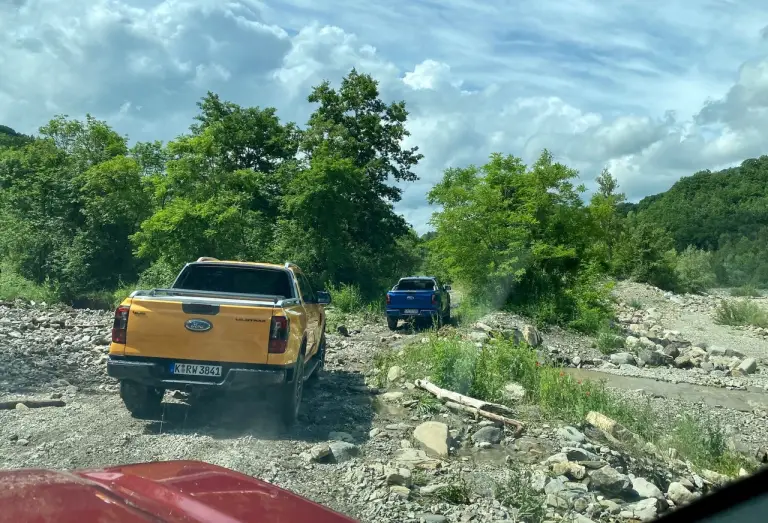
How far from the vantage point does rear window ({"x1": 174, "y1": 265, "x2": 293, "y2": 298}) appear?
33.2ft

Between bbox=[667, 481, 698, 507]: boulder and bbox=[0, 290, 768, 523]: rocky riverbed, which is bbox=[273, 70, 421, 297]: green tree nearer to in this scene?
bbox=[0, 290, 768, 523]: rocky riverbed

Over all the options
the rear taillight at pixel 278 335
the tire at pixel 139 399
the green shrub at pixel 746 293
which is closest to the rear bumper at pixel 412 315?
the tire at pixel 139 399

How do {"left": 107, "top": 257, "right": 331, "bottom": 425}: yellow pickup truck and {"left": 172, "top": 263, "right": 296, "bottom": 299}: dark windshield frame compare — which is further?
{"left": 172, "top": 263, "right": 296, "bottom": 299}: dark windshield frame

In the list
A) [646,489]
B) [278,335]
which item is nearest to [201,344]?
[278,335]

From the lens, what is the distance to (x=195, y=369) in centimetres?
775

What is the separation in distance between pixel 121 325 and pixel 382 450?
10.5ft

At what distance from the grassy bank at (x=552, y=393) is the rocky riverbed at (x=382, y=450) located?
0.33 meters

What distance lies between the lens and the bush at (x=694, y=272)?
190 feet

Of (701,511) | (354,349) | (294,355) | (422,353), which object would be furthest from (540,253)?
(701,511)

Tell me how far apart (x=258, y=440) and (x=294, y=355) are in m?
1.06

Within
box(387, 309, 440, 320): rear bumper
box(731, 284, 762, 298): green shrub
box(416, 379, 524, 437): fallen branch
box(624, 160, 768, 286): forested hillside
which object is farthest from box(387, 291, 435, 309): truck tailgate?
box(624, 160, 768, 286): forested hillside

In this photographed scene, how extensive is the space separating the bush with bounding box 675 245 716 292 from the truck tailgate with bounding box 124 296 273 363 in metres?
54.7

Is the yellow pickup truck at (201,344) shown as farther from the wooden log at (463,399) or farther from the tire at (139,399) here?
the wooden log at (463,399)

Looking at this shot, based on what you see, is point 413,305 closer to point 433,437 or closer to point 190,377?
point 433,437
